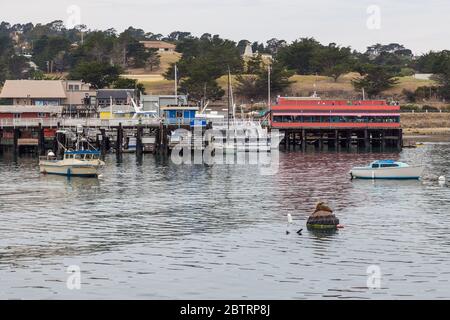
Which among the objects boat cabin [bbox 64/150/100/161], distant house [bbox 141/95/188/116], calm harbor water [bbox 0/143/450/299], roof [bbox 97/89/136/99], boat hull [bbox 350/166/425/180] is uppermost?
roof [bbox 97/89/136/99]

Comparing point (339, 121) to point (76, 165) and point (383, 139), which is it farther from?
point (76, 165)

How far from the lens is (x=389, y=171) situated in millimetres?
91688

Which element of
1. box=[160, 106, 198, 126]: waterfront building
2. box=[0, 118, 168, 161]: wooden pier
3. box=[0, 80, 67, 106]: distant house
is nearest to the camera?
box=[0, 118, 168, 161]: wooden pier

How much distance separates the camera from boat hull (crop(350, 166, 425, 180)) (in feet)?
300

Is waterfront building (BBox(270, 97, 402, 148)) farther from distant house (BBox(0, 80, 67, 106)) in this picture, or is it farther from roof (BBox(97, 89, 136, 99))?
distant house (BBox(0, 80, 67, 106))

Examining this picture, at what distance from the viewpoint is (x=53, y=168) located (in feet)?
322

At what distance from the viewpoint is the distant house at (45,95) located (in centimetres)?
16112

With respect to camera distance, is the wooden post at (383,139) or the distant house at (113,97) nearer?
the wooden post at (383,139)

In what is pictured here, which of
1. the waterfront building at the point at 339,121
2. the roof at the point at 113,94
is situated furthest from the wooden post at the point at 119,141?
the roof at the point at 113,94

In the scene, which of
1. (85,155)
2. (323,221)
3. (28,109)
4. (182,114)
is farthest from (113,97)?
(323,221)

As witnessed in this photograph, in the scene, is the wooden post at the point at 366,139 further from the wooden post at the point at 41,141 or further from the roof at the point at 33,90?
the roof at the point at 33,90

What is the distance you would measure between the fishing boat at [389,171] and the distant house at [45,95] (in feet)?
243

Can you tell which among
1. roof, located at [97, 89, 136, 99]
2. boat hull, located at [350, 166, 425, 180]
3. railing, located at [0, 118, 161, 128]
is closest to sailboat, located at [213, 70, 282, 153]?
railing, located at [0, 118, 161, 128]
